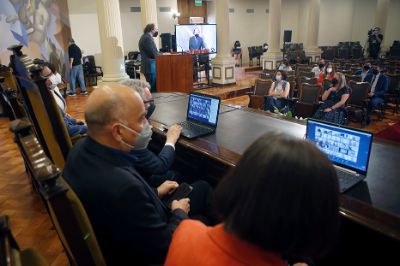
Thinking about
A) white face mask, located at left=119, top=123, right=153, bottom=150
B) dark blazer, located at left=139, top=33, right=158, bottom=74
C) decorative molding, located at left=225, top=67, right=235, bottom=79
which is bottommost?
decorative molding, located at left=225, top=67, right=235, bottom=79

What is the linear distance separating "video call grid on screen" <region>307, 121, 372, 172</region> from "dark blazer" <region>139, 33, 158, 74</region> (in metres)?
4.27

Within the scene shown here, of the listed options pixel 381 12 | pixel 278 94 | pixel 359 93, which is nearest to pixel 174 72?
pixel 278 94

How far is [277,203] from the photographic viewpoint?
61 centimetres

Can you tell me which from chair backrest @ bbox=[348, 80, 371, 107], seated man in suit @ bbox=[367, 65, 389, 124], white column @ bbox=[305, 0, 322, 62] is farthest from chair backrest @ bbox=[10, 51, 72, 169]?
white column @ bbox=[305, 0, 322, 62]

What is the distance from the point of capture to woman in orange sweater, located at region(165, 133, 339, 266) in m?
0.61

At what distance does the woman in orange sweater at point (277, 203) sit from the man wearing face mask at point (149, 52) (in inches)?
199

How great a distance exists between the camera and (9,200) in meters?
2.79

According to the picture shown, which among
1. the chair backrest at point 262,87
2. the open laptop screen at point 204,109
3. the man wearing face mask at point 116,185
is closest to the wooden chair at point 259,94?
the chair backrest at point 262,87

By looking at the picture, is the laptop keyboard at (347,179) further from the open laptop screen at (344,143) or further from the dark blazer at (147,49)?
the dark blazer at (147,49)

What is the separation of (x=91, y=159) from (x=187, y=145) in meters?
0.86

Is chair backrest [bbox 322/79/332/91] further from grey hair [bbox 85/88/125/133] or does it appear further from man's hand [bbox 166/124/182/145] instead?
grey hair [bbox 85/88/125/133]

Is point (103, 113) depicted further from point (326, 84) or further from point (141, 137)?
point (326, 84)

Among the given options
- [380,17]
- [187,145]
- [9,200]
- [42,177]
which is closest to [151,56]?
[9,200]

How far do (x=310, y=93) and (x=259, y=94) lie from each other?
0.90 m
